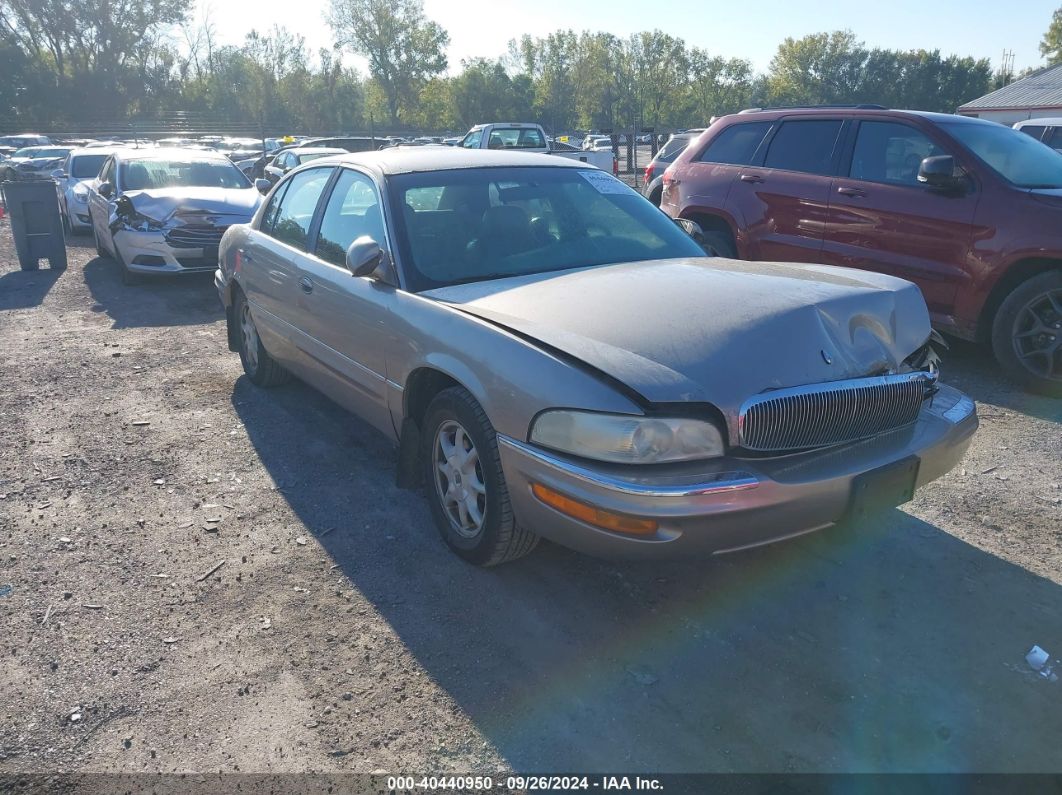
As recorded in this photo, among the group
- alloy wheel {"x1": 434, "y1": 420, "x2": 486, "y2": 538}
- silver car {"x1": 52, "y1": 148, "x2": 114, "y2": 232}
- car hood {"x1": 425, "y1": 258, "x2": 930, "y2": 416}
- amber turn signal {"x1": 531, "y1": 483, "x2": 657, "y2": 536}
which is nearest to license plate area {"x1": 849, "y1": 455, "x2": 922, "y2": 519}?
car hood {"x1": 425, "y1": 258, "x2": 930, "y2": 416}

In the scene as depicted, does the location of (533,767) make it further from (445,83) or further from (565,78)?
(565,78)

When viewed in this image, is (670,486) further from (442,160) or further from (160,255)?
(160,255)

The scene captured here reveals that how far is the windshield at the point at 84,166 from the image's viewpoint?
1598 centimetres

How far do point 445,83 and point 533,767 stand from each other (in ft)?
268

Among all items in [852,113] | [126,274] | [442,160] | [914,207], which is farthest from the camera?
[126,274]

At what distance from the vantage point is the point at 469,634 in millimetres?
3080

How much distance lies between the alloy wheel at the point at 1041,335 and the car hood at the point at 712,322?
263 cm

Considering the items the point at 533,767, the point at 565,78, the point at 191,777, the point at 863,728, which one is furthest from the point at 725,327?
the point at 565,78

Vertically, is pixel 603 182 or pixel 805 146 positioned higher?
pixel 805 146

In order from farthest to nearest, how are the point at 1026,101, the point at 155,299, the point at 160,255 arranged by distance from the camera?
the point at 1026,101, the point at 160,255, the point at 155,299

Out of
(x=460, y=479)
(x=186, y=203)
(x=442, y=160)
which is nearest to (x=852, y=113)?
(x=442, y=160)

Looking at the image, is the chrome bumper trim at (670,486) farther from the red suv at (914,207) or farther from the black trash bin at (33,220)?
the black trash bin at (33,220)

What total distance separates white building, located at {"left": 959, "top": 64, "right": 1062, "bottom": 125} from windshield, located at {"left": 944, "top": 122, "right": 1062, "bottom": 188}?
1448 inches

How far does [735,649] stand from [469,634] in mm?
963
